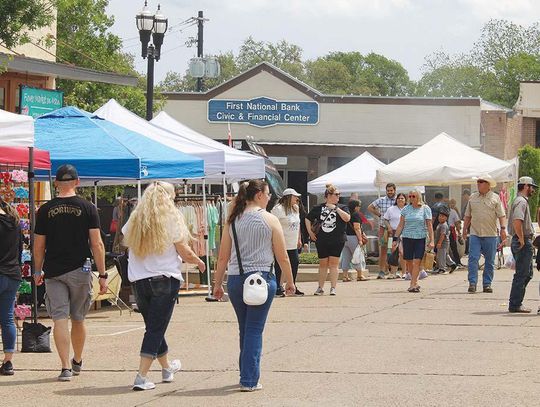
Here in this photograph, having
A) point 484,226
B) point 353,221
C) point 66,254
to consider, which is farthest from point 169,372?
point 353,221

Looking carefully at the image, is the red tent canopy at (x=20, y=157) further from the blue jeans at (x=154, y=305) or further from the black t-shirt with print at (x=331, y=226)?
the black t-shirt with print at (x=331, y=226)

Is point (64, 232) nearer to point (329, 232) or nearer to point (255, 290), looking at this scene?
point (255, 290)

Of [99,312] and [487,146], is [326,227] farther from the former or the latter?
[487,146]

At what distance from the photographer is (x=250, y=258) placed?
979 centimetres

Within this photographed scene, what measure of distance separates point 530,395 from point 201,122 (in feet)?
118

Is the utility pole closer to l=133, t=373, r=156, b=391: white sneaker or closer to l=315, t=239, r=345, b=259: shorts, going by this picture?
l=315, t=239, r=345, b=259: shorts

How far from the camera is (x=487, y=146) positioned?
47.0m

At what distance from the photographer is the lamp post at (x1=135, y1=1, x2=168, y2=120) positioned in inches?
907

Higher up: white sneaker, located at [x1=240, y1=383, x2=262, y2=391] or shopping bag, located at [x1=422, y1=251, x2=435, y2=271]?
shopping bag, located at [x1=422, y1=251, x2=435, y2=271]

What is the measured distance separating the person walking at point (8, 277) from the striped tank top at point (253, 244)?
2228 millimetres

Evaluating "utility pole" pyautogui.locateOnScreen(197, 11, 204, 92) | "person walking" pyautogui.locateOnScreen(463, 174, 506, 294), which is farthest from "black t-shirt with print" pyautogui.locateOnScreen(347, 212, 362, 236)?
"utility pole" pyautogui.locateOnScreen(197, 11, 204, 92)

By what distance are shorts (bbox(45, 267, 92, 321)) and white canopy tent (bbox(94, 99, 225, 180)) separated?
8.16 m

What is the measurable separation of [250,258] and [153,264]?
83cm

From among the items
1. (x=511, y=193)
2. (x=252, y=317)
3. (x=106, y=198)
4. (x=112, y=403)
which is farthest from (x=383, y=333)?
(x=106, y=198)
